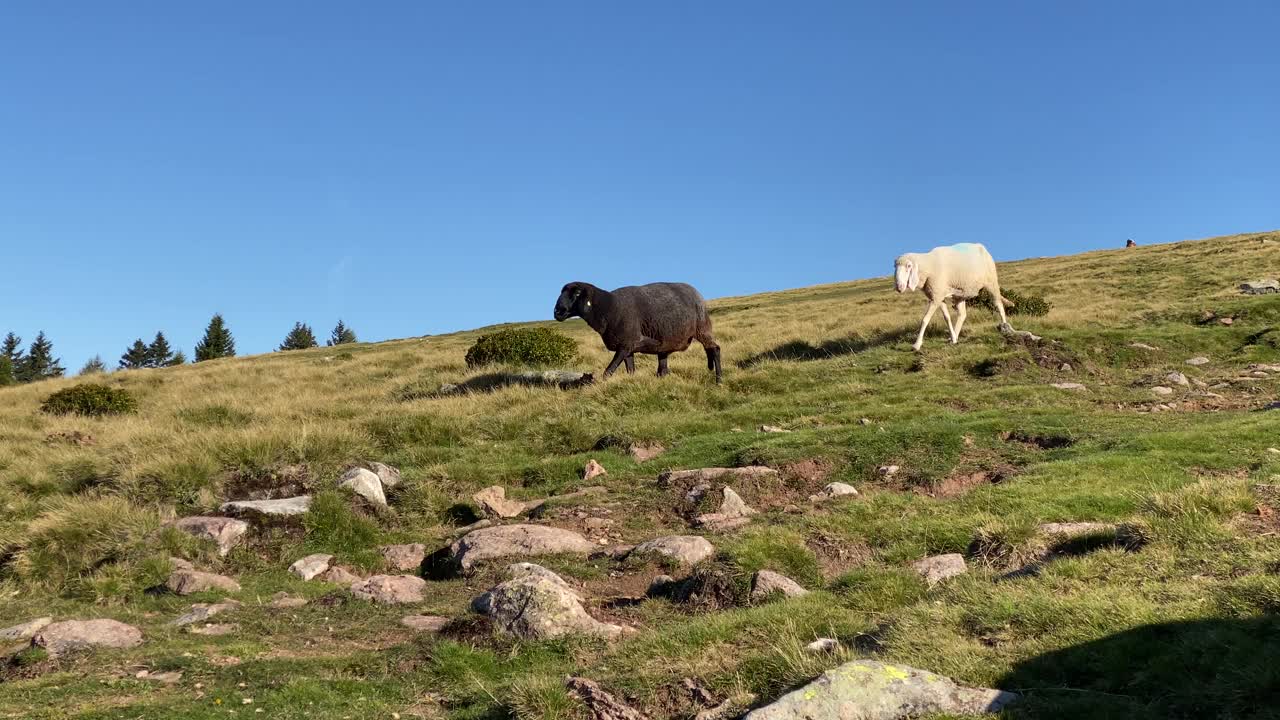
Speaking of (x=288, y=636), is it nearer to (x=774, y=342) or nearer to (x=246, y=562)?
(x=246, y=562)

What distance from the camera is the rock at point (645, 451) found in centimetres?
1423

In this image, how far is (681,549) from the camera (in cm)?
930

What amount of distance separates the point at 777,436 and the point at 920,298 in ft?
98.6

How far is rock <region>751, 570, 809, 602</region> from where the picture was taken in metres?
7.76

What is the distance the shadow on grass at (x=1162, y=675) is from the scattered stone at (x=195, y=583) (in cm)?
748

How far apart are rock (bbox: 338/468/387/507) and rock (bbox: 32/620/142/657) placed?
4484 mm

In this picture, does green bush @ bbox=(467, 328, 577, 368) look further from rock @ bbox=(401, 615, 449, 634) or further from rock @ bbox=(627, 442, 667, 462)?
rock @ bbox=(401, 615, 449, 634)

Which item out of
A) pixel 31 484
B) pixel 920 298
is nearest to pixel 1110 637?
pixel 31 484

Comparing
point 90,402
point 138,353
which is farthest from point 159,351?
point 90,402

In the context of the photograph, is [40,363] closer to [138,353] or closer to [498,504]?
[138,353]

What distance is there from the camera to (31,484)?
1405cm

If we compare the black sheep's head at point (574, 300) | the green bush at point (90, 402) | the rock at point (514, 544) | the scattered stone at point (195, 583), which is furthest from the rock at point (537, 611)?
the green bush at point (90, 402)

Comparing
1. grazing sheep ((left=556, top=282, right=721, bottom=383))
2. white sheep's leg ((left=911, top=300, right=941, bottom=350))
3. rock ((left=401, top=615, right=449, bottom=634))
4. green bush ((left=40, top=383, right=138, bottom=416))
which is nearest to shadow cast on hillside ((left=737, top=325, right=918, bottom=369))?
white sheep's leg ((left=911, top=300, right=941, bottom=350))

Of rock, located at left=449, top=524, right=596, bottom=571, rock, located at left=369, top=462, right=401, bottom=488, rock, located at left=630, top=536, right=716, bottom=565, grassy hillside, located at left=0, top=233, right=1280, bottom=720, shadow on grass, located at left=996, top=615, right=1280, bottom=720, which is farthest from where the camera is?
rock, located at left=369, top=462, right=401, bottom=488
